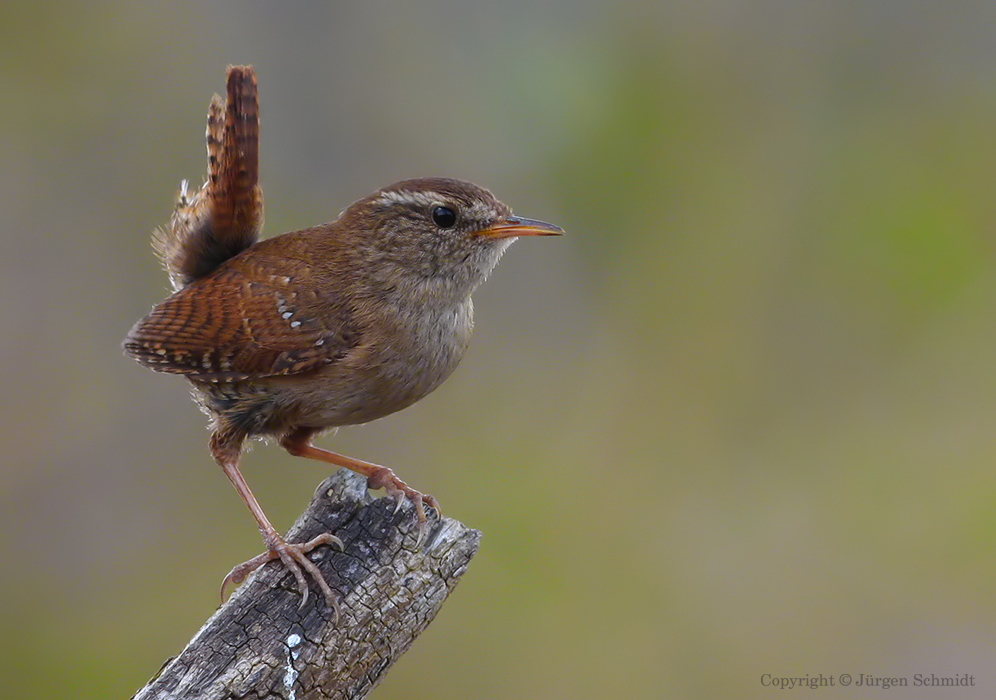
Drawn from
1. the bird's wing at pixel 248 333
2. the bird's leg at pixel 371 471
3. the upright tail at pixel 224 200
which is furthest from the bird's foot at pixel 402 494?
the upright tail at pixel 224 200

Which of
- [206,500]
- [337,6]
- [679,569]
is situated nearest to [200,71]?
[337,6]

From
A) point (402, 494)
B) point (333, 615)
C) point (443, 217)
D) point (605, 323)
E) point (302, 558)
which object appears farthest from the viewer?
point (605, 323)

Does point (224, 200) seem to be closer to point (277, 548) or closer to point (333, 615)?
point (277, 548)

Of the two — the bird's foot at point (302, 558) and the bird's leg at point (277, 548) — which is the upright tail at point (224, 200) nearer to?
the bird's leg at point (277, 548)

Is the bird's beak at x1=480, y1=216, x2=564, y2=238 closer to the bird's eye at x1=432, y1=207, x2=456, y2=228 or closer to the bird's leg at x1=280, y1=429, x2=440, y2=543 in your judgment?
the bird's eye at x1=432, y1=207, x2=456, y2=228

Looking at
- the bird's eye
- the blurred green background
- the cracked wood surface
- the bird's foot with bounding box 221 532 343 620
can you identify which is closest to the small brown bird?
the bird's eye

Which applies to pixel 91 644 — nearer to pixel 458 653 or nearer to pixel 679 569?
pixel 458 653

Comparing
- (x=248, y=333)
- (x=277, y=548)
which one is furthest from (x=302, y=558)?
(x=248, y=333)
